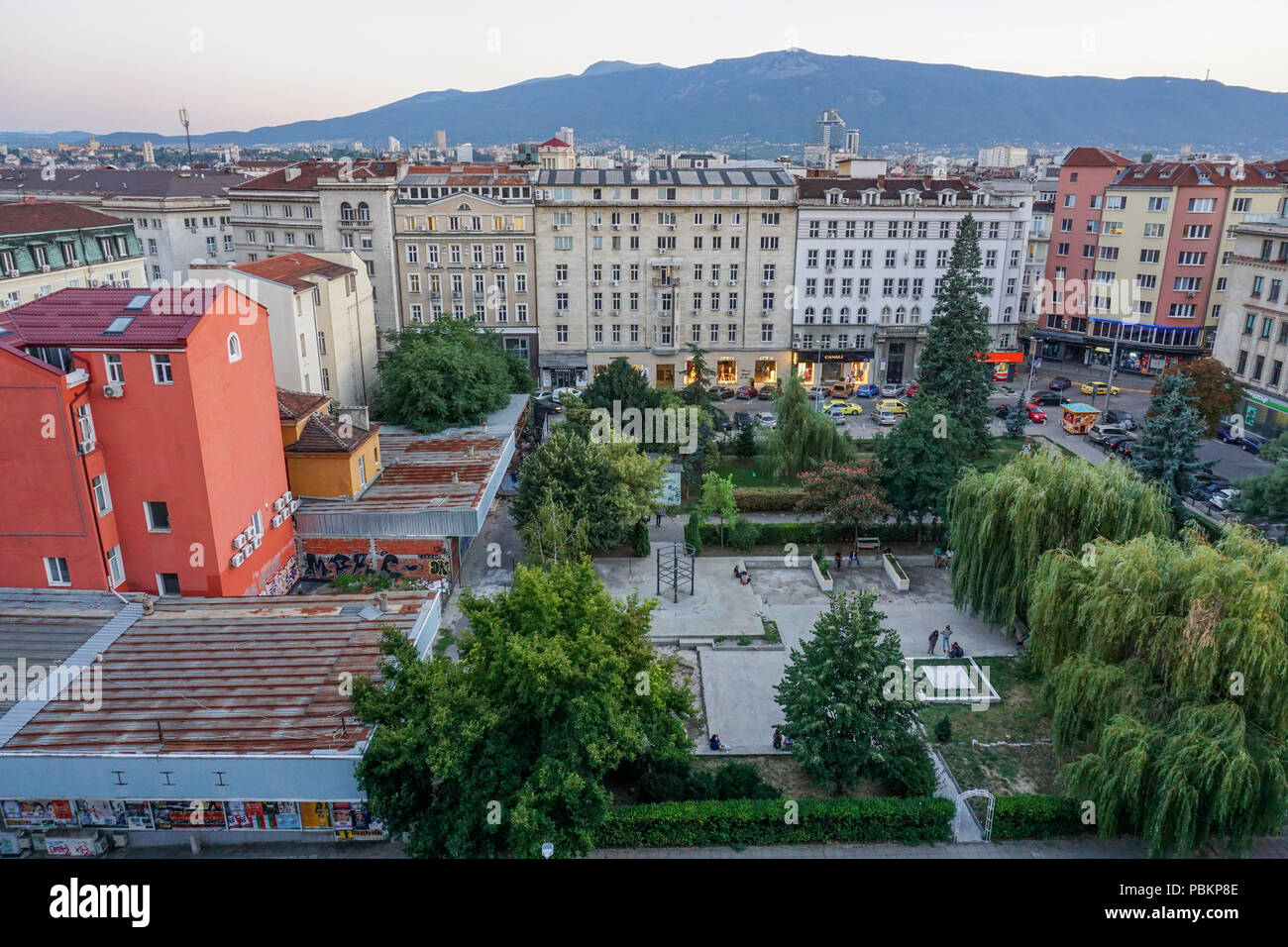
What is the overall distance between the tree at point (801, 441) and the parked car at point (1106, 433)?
20.8 meters

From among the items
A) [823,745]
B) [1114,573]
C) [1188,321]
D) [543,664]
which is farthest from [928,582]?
[1188,321]

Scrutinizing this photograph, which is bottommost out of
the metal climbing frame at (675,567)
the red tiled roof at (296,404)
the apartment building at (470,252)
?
the metal climbing frame at (675,567)

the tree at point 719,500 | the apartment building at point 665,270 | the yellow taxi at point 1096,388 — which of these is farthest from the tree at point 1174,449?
the apartment building at point 665,270

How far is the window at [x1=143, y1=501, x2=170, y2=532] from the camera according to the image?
1038 inches

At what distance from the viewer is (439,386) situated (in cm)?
4384

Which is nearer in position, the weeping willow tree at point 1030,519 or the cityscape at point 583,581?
the cityscape at point 583,581

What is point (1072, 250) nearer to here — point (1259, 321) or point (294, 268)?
point (1259, 321)

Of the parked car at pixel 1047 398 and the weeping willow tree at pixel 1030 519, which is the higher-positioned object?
the weeping willow tree at pixel 1030 519

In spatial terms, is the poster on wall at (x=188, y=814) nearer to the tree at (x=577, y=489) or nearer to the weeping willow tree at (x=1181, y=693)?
the tree at (x=577, y=489)

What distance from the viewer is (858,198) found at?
6266 centimetres

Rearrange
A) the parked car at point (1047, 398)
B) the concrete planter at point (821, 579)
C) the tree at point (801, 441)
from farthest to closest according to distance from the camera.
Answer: the parked car at point (1047, 398) → the tree at point (801, 441) → the concrete planter at point (821, 579)

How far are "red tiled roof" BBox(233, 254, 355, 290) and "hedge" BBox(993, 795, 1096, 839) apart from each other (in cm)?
3755

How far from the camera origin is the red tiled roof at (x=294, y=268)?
41656mm

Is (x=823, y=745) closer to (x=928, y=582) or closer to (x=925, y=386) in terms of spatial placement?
(x=928, y=582)
